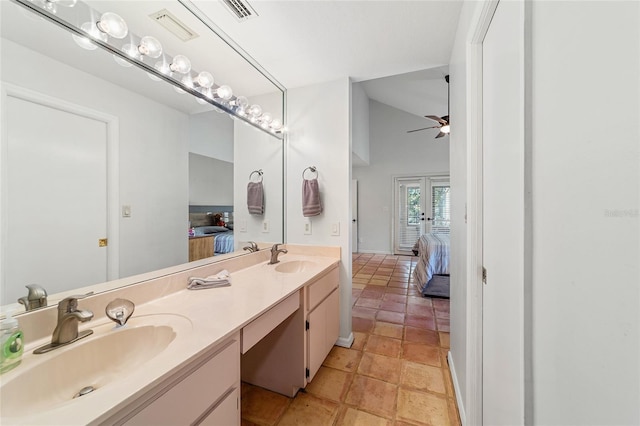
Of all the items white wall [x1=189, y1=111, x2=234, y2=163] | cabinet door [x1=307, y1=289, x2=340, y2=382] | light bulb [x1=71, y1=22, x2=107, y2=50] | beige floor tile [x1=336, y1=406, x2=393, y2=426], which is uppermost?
light bulb [x1=71, y1=22, x2=107, y2=50]

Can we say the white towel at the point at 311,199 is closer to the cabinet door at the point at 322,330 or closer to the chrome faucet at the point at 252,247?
the chrome faucet at the point at 252,247

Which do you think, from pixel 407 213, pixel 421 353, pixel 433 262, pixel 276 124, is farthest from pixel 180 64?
pixel 407 213

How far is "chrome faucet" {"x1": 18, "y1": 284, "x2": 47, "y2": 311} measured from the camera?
2.66 ft

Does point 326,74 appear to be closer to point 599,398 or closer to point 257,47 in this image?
point 257,47

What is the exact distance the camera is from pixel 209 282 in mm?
1364

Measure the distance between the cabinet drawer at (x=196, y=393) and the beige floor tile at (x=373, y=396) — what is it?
95 cm

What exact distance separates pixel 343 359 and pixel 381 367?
296 mm

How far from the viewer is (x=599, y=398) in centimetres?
40

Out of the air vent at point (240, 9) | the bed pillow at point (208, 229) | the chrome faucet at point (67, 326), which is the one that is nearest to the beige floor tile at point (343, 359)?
the bed pillow at point (208, 229)

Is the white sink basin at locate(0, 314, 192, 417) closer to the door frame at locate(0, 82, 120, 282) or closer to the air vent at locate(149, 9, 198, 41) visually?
the door frame at locate(0, 82, 120, 282)

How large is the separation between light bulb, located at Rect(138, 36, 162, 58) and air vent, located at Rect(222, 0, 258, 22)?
0.44 metres

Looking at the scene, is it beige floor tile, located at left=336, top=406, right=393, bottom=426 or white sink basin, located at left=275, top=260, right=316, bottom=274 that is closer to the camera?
beige floor tile, located at left=336, top=406, right=393, bottom=426

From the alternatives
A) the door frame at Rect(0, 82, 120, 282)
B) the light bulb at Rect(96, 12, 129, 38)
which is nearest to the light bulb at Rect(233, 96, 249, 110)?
the light bulb at Rect(96, 12, 129, 38)

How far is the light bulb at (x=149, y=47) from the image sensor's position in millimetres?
1200
